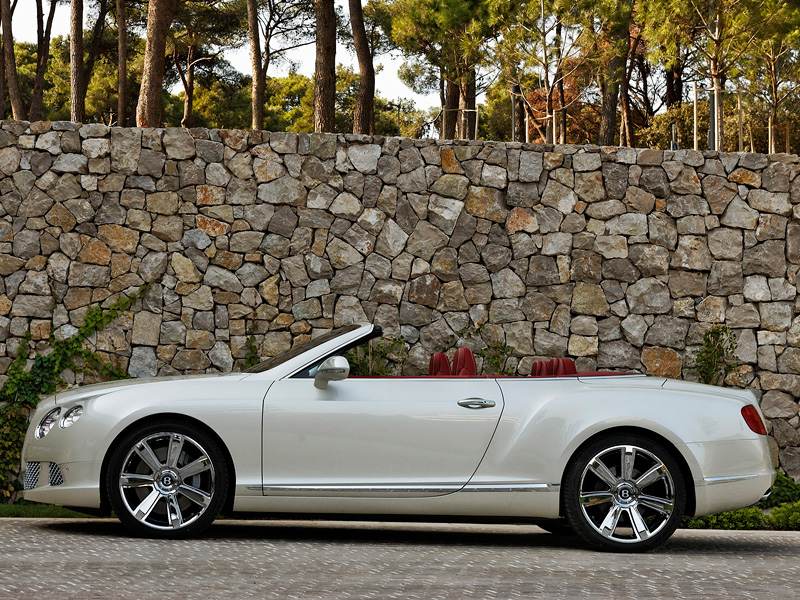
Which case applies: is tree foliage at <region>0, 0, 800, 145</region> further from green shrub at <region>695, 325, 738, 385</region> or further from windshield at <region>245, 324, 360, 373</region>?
windshield at <region>245, 324, 360, 373</region>

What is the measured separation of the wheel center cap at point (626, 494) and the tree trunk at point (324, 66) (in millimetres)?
10618

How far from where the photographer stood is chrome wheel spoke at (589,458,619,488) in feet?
19.6

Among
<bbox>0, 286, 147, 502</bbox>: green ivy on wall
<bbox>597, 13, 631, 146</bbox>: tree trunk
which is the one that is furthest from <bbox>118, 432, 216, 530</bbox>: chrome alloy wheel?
<bbox>597, 13, 631, 146</bbox>: tree trunk

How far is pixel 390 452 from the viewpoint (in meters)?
5.90

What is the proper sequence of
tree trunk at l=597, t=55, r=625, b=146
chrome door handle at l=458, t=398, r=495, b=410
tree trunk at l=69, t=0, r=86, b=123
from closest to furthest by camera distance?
1. chrome door handle at l=458, t=398, r=495, b=410
2. tree trunk at l=69, t=0, r=86, b=123
3. tree trunk at l=597, t=55, r=625, b=146

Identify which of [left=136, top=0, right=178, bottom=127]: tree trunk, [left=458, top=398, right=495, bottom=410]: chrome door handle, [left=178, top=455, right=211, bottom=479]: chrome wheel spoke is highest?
[left=136, top=0, right=178, bottom=127]: tree trunk

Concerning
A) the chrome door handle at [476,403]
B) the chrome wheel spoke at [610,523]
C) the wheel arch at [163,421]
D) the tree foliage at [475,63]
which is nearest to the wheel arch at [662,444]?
the chrome wheel spoke at [610,523]

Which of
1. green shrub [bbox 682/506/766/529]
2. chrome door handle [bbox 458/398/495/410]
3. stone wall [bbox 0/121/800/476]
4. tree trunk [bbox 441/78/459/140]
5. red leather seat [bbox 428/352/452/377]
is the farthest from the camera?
tree trunk [bbox 441/78/459/140]

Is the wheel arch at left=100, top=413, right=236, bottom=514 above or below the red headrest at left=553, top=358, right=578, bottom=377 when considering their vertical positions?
below

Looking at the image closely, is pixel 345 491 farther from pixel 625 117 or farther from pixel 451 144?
pixel 625 117

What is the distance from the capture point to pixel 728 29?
→ 1573cm

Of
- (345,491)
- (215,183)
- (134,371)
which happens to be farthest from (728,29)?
(345,491)

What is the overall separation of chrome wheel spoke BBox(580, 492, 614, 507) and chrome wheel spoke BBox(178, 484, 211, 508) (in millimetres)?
2262

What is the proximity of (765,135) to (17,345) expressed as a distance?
26.8 meters
